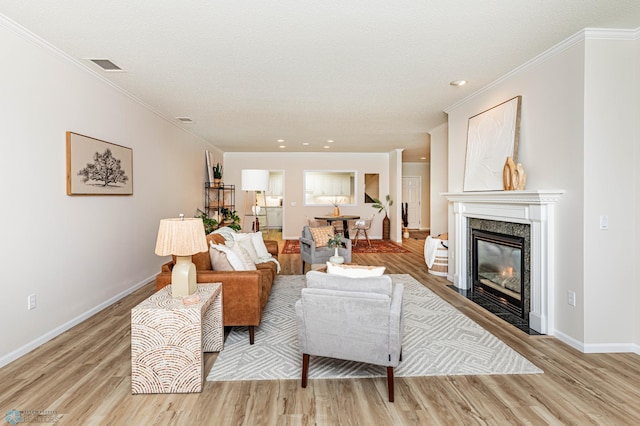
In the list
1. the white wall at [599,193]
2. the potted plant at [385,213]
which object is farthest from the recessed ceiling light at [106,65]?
the potted plant at [385,213]

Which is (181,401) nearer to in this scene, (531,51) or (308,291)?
(308,291)

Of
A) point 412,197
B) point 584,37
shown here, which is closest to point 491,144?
point 584,37

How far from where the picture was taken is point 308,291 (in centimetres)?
216

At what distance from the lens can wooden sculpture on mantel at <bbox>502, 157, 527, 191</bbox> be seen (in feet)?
10.9

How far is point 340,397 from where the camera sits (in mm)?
2127

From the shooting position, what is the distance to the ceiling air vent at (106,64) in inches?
128

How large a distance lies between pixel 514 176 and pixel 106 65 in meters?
4.26

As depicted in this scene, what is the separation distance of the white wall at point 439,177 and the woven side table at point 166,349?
17.4 ft

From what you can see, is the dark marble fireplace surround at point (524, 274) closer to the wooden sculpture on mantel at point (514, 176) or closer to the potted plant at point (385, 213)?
the wooden sculpture on mantel at point (514, 176)

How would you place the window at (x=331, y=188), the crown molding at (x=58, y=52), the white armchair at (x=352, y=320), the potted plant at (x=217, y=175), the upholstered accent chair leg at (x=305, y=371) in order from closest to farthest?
1. the white armchair at (x=352, y=320)
2. the upholstered accent chair leg at (x=305, y=371)
3. the crown molding at (x=58, y=52)
4. the potted plant at (x=217, y=175)
5. the window at (x=331, y=188)

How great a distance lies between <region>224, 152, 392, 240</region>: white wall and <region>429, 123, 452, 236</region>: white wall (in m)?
2.94

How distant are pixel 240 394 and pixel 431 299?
2.75 m

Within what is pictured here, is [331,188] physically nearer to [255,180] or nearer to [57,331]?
[255,180]

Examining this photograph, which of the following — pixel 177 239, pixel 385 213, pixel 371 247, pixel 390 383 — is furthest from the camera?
pixel 385 213
